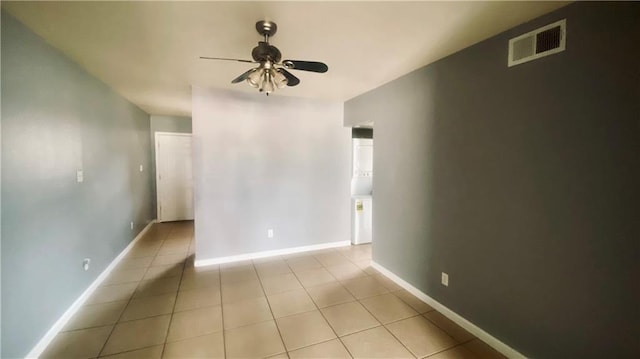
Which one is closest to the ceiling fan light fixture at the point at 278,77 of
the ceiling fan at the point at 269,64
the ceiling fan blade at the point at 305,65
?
the ceiling fan at the point at 269,64

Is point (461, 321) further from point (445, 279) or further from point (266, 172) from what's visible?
point (266, 172)

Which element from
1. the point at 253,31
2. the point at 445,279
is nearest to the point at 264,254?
the point at 445,279

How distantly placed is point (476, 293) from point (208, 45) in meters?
3.00

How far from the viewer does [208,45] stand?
2.08 m

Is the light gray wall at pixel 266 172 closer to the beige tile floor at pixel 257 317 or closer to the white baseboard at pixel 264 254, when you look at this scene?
the white baseboard at pixel 264 254

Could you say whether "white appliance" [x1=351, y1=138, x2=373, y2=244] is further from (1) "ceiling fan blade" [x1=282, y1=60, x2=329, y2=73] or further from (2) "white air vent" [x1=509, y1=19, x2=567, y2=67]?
(2) "white air vent" [x1=509, y1=19, x2=567, y2=67]

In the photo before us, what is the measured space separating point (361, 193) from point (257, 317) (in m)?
2.87

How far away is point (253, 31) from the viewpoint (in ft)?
6.09


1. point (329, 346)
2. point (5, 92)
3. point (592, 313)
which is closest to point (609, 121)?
point (592, 313)

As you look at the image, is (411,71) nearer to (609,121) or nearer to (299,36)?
(299,36)

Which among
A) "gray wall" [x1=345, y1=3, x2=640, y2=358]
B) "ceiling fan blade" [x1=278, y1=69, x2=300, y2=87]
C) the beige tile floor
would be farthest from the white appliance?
"ceiling fan blade" [x1=278, y1=69, x2=300, y2=87]

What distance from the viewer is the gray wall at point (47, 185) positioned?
161 centimetres

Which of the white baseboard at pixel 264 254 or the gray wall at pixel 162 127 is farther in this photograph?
the gray wall at pixel 162 127

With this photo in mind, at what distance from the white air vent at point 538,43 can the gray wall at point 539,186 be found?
46 mm
